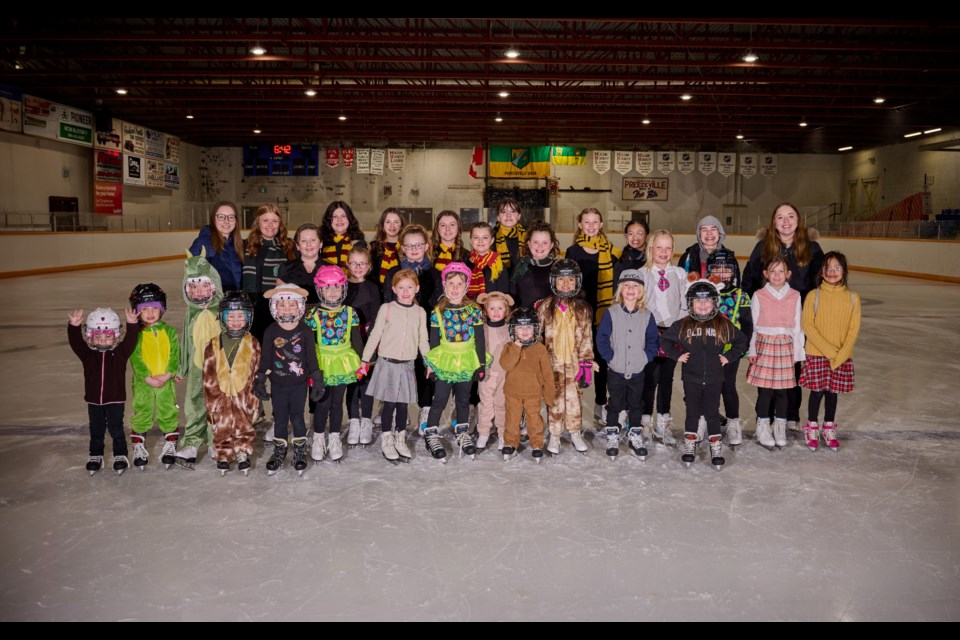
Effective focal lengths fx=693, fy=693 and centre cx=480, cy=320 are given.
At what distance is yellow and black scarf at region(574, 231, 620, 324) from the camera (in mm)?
4504

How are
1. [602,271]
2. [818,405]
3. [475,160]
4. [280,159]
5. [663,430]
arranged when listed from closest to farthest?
1. [818,405]
2. [663,430]
3. [602,271]
4. [475,160]
5. [280,159]

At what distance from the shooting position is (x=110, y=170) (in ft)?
67.1

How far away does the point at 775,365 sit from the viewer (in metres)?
3.90

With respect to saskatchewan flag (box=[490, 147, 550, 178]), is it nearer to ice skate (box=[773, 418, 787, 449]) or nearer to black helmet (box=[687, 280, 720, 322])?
ice skate (box=[773, 418, 787, 449])

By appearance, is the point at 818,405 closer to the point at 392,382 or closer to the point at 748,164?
the point at 392,382

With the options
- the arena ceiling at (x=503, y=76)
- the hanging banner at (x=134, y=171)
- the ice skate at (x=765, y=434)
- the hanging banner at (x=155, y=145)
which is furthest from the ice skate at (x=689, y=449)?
the hanging banner at (x=155, y=145)

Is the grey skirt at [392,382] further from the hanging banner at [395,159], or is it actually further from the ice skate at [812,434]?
the hanging banner at [395,159]

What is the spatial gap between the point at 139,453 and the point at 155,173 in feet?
73.9

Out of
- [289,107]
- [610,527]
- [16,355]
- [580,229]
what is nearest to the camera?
[610,527]

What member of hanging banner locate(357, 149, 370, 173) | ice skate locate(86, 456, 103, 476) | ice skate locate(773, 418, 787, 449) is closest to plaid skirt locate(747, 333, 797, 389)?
ice skate locate(773, 418, 787, 449)

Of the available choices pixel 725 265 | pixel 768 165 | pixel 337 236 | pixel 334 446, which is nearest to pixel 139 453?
pixel 334 446
